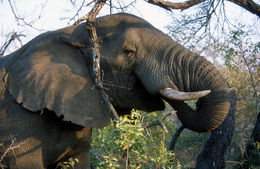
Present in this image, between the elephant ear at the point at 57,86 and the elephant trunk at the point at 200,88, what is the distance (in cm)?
80

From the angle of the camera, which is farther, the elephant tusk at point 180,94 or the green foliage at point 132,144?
the elephant tusk at point 180,94

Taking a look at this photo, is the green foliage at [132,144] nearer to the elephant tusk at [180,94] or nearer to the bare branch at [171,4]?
the elephant tusk at [180,94]

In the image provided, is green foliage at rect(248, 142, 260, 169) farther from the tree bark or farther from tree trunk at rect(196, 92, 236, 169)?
the tree bark

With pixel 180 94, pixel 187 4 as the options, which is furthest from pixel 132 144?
pixel 187 4

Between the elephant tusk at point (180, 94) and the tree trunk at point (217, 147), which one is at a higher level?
the elephant tusk at point (180, 94)

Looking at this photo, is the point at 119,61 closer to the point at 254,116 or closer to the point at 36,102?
the point at 36,102

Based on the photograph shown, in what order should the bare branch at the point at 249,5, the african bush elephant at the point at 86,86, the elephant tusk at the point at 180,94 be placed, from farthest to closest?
the bare branch at the point at 249,5 < the african bush elephant at the point at 86,86 < the elephant tusk at the point at 180,94

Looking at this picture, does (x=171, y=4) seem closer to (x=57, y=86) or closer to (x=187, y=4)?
(x=187, y=4)

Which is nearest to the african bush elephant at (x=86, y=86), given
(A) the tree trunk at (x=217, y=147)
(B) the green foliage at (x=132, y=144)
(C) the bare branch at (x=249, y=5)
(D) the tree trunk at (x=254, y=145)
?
(B) the green foliage at (x=132, y=144)

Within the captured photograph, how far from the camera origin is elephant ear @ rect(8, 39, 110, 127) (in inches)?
137

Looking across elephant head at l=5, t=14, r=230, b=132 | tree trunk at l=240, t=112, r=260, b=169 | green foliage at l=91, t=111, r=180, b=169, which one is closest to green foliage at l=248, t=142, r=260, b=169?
tree trunk at l=240, t=112, r=260, b=169

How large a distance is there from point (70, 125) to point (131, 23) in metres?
1.32

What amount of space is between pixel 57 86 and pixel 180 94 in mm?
1278

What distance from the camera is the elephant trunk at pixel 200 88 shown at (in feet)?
10.8
